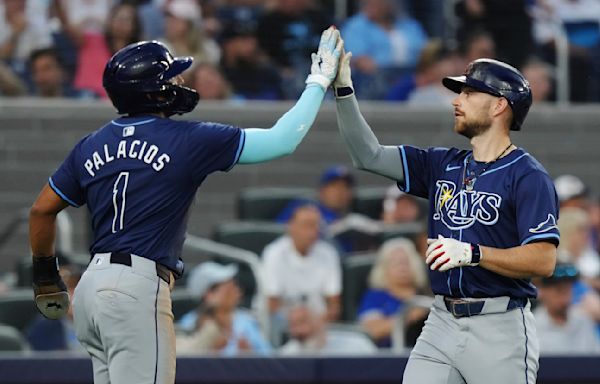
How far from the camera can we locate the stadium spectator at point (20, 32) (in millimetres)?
9984

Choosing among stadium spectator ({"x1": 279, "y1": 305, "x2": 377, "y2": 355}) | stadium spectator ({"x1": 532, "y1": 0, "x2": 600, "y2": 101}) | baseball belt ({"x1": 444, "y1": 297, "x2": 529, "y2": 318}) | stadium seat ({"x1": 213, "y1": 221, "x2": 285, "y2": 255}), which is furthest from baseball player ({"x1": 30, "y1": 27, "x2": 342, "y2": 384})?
stadium spectator ({"x1": 532, "y1": 0, "x2": 600, "y2": 101})

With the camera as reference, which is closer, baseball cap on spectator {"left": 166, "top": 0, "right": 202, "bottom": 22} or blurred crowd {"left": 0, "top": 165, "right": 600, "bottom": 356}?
blurred crowd {"left": 0, "top": 165, "right": 600, "bottom": 356}

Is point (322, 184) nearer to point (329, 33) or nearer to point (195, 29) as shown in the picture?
point (195, 29)

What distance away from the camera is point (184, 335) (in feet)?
25.1

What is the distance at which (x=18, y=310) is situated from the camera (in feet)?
25.6

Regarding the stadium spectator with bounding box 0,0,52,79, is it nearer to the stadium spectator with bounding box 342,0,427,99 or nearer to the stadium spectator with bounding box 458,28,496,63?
the stadium spectator with bounding box 342,0,427,99

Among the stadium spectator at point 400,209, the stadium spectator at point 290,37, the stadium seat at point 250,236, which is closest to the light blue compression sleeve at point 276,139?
the stadium seat at point 250,236

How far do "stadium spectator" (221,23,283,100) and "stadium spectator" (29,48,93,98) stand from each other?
3.89 ft

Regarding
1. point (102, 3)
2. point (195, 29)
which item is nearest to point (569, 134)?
point (195, 29)

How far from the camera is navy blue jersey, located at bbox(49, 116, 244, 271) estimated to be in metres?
4.53

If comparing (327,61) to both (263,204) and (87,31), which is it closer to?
(263,204)

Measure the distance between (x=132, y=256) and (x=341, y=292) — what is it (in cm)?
435

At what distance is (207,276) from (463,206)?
358 centimetres

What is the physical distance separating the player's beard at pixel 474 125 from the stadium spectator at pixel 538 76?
6027 mm
